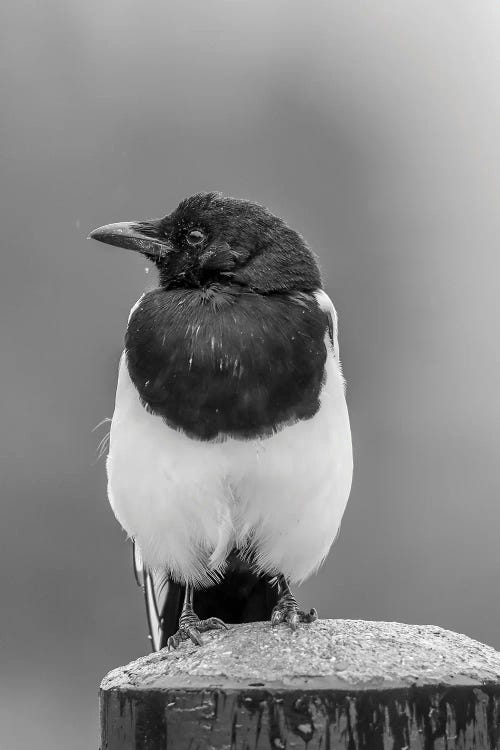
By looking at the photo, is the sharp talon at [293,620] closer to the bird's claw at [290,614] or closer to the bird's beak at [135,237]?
the bird's claw at [290,614]

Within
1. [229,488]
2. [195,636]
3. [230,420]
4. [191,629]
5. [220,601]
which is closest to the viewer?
[195,636]

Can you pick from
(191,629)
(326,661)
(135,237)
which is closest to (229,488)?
(191,629)

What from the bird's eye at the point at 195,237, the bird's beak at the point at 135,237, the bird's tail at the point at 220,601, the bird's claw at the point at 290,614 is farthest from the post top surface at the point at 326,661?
the bird's beak at the point at 135,237

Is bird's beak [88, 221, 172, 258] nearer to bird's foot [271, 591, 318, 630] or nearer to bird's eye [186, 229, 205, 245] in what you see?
bird's eye [186, 229, 205, 245]

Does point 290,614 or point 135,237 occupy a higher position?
point 135,237

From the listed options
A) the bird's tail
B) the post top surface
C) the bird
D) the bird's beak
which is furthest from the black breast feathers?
the post top surface

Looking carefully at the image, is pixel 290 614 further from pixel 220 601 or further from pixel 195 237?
pixel 195 237

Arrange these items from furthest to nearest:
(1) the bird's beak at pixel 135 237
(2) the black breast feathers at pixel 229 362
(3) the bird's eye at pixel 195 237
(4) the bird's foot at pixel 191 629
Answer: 1. (1) the bird's beak at pixel 135 237
2. (3) the bird's eye at pixel 195 237
3. (2) the black breast feathers at pixel 229 362
4. (4) the bird's foot at pixel 191 629

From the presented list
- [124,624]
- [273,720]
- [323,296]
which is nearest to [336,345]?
[323,296]
